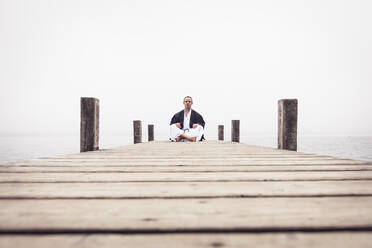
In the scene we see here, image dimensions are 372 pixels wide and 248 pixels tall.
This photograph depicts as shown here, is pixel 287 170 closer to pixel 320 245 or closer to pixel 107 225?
pixel 320 245

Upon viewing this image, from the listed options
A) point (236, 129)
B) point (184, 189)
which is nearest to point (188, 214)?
point (184, 189)

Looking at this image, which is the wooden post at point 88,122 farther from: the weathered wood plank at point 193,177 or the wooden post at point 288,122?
the wooden post at point 288,122

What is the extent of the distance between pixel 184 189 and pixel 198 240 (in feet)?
1.92

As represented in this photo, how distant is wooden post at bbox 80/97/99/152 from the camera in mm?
3709

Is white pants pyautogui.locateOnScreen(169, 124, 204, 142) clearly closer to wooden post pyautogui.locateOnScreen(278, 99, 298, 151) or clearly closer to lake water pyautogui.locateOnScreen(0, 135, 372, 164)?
wooden post pyautogui.locateOnScreen(278, 99, 298, 151)

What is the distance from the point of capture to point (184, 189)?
1324mm

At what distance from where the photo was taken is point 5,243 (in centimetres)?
73

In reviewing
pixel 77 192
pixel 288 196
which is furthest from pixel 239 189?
pixel 77 192

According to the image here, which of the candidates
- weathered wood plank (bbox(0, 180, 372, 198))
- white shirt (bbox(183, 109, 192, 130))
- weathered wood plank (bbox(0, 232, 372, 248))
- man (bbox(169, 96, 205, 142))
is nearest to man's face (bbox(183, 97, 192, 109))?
man (bbox(169, 96, 205, 142))

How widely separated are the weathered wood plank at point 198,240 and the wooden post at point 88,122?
3171 millimetres

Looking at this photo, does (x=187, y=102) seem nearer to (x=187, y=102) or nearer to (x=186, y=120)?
(x=187, y=102)

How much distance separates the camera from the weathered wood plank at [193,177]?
1572 mm

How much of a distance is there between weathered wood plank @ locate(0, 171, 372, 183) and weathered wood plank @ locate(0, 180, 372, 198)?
4.0 inches

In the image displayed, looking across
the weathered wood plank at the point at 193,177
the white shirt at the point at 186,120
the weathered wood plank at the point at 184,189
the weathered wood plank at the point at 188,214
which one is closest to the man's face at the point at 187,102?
the white shirt at the point at 186,120
